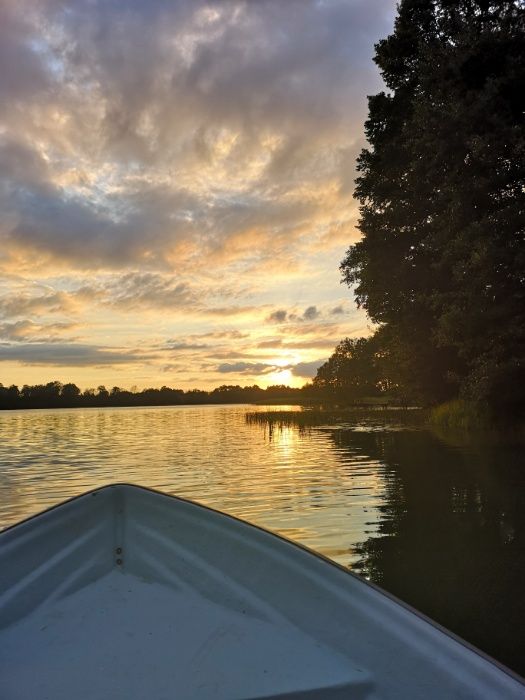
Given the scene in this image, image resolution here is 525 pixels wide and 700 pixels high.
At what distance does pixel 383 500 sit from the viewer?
37.1 feet

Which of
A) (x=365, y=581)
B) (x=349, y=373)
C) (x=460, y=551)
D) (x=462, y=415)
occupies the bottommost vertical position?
(x=460, y=551)

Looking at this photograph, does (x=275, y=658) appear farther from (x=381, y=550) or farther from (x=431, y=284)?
(x=431, y=284)

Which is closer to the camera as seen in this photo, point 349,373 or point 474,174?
point 474,174

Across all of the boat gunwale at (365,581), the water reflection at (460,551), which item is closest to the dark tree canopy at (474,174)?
the water reflection at (460,551)

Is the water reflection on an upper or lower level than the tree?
lower

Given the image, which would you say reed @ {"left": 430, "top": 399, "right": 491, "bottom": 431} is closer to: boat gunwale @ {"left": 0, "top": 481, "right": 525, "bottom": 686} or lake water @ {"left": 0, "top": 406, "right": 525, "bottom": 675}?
lake water @ {"left": 0, "top": 406, "right": 525, "bottom": 675}

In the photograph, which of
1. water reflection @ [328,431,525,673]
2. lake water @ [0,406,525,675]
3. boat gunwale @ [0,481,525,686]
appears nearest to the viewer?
boat gunwale @ [0,481,525,686]

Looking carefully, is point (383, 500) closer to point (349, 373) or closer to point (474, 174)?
point (474, 174)

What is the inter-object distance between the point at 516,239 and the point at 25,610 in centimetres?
1839

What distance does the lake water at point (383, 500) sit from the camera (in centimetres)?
582

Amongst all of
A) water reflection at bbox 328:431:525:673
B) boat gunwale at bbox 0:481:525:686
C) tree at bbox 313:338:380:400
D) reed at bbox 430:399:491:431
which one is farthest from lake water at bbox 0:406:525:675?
tree at bbox 313:338:380:400

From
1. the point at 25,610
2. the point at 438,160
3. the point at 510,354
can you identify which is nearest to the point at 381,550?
the point at 25,610

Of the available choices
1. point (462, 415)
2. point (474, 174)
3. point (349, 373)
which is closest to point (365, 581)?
point (474, 174)

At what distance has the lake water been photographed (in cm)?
582
